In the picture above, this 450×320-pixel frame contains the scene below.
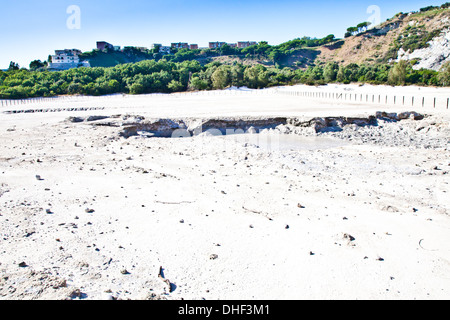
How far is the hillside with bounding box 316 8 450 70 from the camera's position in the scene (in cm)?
6203

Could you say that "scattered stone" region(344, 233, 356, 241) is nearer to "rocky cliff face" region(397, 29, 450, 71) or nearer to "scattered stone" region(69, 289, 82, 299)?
"scattered stone" region(69, 289, 82, 299)

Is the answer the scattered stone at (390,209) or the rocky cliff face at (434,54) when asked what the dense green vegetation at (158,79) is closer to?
the rocky cliff face at (434,54)

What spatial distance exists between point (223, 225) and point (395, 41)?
8368 cm

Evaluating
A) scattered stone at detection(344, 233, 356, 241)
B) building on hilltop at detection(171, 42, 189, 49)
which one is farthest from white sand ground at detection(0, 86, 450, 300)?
building on hilltop at detection(171, 42, 189, 49)

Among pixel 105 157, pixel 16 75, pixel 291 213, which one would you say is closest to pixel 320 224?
pixel 291 213

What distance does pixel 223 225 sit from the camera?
19.0ft

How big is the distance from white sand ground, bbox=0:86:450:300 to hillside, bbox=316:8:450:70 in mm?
55995

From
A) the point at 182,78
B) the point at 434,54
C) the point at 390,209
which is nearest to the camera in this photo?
the point at 390,209

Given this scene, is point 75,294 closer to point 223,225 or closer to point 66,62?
point 223,225

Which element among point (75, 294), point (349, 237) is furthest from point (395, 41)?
point (75, 294)

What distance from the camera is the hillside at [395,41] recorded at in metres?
62.0

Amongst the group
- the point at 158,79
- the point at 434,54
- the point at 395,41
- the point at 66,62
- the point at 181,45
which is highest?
the point at 181,45

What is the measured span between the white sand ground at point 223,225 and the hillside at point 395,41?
55995 mm
